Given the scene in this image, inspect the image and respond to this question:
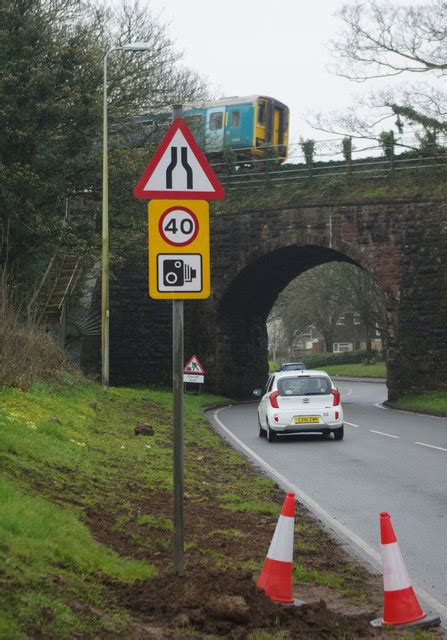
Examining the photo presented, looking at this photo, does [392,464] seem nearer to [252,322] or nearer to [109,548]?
[109,548]

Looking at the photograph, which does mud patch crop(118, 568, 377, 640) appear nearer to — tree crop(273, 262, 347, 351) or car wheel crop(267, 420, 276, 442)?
car wheel crop(267, 420, 276, 442)

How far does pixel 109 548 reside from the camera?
7.89m

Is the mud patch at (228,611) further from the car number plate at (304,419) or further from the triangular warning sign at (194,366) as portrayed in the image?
the triangular warning sign at (194,366)

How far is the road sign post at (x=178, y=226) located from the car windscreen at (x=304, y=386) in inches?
585

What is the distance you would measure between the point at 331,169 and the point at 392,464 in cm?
2606

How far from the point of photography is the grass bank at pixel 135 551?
19.2ft

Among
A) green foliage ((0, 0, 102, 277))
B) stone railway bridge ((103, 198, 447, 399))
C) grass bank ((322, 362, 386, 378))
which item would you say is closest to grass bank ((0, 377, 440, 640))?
green foliage ((0, 0, 102, 277))

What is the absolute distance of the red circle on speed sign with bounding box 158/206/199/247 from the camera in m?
7.40

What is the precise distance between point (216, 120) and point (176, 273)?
39.8 meters

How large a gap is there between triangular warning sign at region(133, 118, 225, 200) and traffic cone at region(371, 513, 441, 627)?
2.56 metres

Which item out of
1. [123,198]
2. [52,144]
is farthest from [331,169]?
[52,144]

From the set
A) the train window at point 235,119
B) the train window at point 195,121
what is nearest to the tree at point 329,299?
the train window at point 235,119

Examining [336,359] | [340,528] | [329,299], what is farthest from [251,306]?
[336,359]

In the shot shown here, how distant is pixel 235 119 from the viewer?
46.0 m
